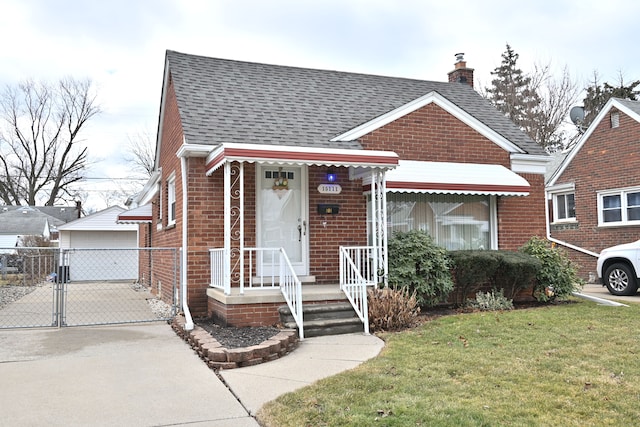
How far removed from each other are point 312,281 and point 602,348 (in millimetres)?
4718

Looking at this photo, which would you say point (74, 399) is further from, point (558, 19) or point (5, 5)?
point (558, 19)

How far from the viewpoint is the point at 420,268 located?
A: 8805 mm

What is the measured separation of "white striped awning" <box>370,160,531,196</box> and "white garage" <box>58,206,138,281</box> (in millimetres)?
15325

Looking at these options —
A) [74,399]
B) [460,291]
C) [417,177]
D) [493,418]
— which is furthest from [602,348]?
[74,399]

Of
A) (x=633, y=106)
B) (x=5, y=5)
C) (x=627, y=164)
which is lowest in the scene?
(x=627, y=164)

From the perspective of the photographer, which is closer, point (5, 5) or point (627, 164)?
point (5, 5)

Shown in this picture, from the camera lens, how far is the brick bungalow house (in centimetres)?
820

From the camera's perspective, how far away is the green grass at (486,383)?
4.03 meters

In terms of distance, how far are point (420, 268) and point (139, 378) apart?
16.5 ft

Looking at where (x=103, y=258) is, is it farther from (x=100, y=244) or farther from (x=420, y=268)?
(x=420, y=268)

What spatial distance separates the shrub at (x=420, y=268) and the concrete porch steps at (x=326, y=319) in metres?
1.17

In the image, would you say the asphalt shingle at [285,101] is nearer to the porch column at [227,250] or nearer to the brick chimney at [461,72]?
the brick chimney at [461,72]

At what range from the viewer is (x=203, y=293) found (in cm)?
884

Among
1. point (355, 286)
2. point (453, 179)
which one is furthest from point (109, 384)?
point (453, 179)
